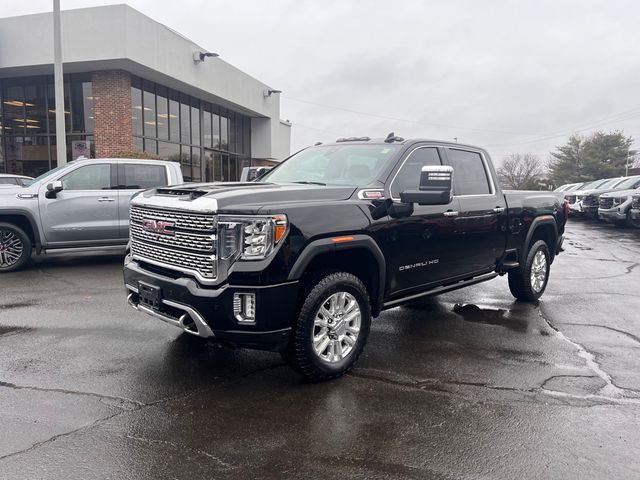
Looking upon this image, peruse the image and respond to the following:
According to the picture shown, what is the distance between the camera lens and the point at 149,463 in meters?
2.93

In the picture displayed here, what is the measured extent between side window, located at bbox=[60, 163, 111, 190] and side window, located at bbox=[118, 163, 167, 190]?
0.83ft

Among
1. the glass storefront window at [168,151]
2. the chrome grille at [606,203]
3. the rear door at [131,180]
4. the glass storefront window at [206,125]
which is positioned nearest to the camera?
the rear door at [131,180]

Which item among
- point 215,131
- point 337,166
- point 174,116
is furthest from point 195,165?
point 337,166

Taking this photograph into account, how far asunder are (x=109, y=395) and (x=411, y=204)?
296 cm

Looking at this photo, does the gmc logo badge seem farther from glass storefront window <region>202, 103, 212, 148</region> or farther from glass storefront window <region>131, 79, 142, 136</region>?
glass storefront window <region>202, 103, 212, 148</region>

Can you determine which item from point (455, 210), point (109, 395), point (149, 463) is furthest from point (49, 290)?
point (455, 210)

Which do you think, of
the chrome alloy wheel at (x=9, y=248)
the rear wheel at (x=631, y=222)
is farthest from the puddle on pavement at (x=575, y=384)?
the rear wheel at (x=631, y=222)

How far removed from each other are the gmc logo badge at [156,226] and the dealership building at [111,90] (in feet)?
47.2

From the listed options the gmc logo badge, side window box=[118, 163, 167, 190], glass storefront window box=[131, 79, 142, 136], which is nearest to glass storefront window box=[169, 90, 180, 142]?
glass storefront window box=[131, 79, 142, 136]

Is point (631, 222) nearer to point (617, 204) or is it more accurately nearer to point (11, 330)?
point (617, 204)

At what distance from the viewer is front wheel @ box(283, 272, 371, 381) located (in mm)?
3857

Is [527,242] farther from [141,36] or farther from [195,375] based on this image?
[141,36]

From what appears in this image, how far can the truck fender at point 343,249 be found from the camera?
12.3 feet

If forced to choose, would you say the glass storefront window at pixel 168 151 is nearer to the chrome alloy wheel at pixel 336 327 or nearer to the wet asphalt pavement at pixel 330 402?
the wet asphalt pavement at pixel 330 402
